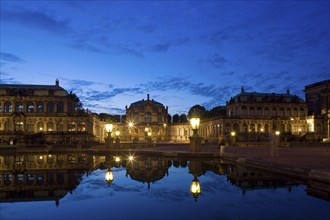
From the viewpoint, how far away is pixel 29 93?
82812 mm

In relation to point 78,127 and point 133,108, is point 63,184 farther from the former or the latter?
point 133,108

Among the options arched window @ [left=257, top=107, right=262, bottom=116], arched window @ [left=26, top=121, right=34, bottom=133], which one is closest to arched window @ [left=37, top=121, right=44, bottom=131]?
arched window @ [left=26, top=121, right=34, bottom=133]

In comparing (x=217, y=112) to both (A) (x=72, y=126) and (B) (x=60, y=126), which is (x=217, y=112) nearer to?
(A) (x=72, y=126)

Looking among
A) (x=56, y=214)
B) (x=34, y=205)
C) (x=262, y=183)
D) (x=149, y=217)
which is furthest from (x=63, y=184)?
Result: (x=262, y=183)

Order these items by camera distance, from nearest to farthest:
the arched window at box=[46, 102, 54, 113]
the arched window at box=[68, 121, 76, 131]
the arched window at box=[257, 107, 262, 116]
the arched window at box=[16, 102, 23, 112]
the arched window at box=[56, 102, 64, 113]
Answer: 1. the arched window at box=[68, 121, 76, 131]
2. the arched window at box=[16, 102, 23, 112]
3. the arched window at box=[46, 102, 54, 113]
4. the arched window at box=[56, 102, 64, 113]
5. the arched window at box=[257, 107, 262, 116]

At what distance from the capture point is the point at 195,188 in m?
14.3

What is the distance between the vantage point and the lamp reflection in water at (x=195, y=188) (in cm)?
1297

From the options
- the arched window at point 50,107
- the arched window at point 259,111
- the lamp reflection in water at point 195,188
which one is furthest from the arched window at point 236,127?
the lamp reflection in water at point 195,188

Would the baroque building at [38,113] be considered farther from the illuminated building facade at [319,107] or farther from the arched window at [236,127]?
the illuminated building facade at [319,107]

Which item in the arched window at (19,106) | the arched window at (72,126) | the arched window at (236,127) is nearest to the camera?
the arched window at (72,126)

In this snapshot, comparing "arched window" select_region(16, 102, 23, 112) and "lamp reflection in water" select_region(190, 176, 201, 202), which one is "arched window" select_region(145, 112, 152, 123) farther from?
"lamp reflection in water" select_region(190, 176, 201, 202)

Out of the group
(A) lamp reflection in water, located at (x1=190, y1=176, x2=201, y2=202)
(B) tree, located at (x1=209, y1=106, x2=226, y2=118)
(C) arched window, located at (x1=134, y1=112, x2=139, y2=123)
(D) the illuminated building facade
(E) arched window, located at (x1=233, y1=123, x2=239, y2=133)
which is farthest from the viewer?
(B) tree, located at (x1=209, y1=106, x2=226, y2=118)

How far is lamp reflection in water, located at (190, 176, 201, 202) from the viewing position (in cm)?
1297

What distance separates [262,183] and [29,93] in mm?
77353
